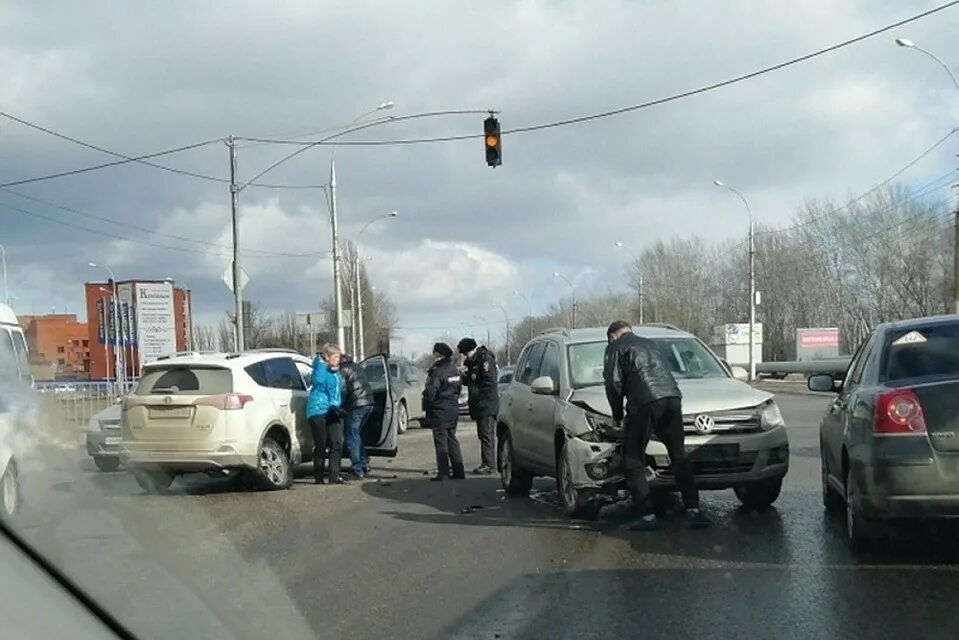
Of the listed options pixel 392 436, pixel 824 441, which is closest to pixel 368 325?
pixel 392 436

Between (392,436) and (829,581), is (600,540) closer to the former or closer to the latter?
(829,581)

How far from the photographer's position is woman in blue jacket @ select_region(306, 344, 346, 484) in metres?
12.8

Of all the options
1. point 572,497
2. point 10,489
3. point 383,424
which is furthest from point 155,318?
point 10,489

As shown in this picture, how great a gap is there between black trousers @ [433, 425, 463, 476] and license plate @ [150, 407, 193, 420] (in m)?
3.01

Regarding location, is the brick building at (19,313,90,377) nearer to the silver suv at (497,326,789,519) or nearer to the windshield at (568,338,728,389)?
the silver suv at (497,326,789,519)

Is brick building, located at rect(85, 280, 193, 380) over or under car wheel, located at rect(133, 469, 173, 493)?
over

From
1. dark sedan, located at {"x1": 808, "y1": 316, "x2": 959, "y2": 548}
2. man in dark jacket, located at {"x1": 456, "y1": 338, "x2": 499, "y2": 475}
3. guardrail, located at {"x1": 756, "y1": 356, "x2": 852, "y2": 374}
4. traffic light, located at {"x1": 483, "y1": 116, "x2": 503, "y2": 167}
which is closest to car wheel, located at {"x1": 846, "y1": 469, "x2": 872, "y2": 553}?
dark sedan, located at {"x1": 808, "y1": 316, "x2": 959, "y2": 548}

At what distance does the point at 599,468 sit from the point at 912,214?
52141 mm

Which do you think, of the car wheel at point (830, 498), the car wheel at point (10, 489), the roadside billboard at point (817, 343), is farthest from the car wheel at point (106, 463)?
the roadside billboard at point (817, 343)

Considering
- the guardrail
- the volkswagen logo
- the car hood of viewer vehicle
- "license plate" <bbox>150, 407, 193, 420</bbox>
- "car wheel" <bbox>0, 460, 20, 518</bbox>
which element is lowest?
the guardrail

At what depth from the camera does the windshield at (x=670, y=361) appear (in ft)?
33.1

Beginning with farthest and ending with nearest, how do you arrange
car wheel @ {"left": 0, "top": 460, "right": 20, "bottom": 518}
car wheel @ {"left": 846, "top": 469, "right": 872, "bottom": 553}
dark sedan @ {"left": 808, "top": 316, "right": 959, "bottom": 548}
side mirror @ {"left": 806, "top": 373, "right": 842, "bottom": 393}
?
side mirror @ {"left": 806, "top": 373, "right": 842, "bottom": 393}, car wheel @ {"left": 846, "top": 469, "right": 872, "bottom": 553}, dark sedan @ {"left": 808, "top": 316, "right": 959, "bottom": 548}, car wheel @ {"left": 0, "top": 460, "right": 20, "bottom": 518}

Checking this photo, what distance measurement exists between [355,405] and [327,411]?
1.48 feet

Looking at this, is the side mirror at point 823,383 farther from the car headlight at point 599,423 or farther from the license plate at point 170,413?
the license plate at point 170,413
